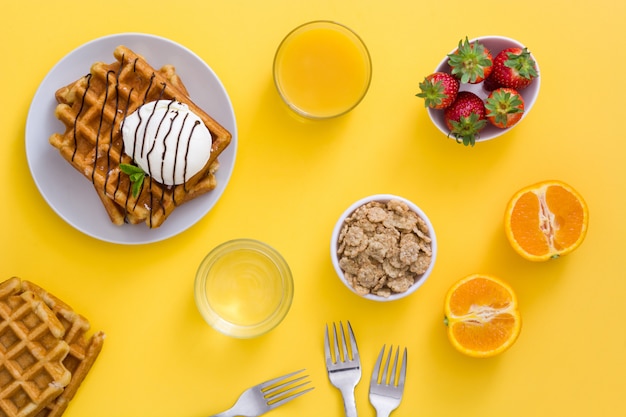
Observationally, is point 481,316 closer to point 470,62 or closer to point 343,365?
point 343,365

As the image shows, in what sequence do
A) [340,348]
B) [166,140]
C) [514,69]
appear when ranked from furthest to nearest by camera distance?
[340,348] < [514,69] < [166,140]

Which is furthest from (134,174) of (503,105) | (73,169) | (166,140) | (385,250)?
(503,105)

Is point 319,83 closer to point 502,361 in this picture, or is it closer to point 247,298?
point 247,298

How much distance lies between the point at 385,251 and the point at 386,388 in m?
0.55

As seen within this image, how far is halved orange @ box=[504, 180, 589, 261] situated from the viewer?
2479 millimetres

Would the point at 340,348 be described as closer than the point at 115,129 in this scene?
No

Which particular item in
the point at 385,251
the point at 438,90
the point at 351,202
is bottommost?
the point at 385,251

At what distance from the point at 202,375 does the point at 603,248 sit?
1.63 metres

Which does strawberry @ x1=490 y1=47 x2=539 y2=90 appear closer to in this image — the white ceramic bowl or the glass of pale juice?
the white ceramic bowl

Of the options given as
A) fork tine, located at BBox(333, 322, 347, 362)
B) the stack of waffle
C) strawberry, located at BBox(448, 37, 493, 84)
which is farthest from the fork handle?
strawberry, located at BBox(448, 37, 493, 84)

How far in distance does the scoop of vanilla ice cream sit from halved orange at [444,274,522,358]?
1.05 metres

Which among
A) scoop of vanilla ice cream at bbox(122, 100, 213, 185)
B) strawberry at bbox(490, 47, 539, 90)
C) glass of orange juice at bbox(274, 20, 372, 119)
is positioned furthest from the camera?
glass of orange juice at bbox(274, 20, 372, 119)

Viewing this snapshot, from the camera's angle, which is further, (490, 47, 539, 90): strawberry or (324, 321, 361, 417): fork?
(324, 321, 361, 417): fork

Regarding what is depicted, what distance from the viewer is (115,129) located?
2.32m
